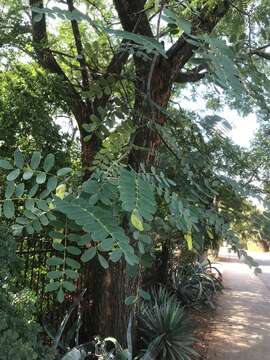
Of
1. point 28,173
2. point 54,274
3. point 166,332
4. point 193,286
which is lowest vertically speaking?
point 166,332

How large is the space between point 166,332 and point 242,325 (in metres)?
3.30

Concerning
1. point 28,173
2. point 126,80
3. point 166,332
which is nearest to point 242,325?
point 166,332

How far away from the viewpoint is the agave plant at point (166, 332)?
5.86 m

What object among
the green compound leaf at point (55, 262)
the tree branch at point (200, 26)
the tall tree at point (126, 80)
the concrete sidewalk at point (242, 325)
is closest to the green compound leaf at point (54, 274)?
the green compound leaf at point (55, 262)

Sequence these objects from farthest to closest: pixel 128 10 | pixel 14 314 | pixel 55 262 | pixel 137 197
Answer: pixel 128 10
pixel 14 314
pixel 55 262
pixel 137 197

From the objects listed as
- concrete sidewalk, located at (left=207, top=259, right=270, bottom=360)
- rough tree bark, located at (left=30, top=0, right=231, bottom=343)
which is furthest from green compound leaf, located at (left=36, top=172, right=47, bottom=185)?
concrete sidewalk, located at (left=207, top=259, right=270, bottom=360)

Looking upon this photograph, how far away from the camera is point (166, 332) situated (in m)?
6.16

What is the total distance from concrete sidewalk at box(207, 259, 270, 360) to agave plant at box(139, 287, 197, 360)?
815 millimetres

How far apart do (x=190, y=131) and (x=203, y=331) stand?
5.13m

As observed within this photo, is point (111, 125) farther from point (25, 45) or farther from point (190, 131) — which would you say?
point (25, 45)

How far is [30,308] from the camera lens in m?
3.43

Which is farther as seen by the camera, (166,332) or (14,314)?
(166,332)

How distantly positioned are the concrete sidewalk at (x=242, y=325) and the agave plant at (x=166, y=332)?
2.67 ft

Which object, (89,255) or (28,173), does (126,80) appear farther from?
(89,255)
